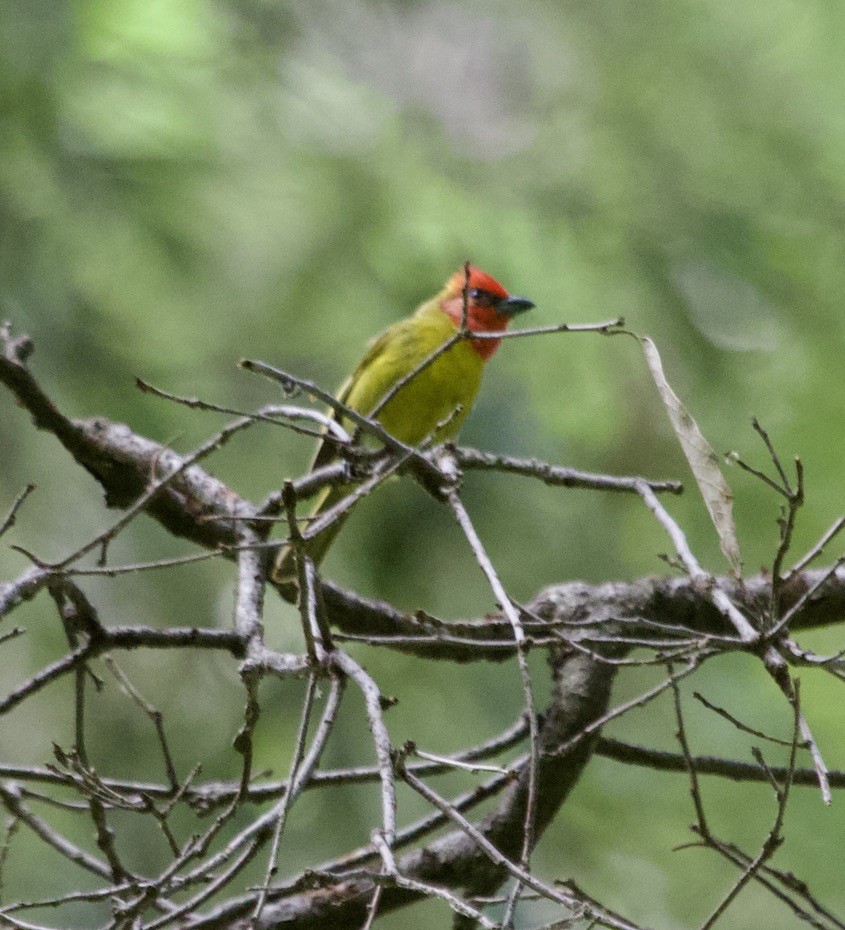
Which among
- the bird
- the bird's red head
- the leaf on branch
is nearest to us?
the leaf on branch

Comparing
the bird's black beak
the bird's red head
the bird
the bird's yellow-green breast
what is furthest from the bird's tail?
the bird's black beak

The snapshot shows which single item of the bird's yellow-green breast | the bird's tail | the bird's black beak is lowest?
the bird's tail

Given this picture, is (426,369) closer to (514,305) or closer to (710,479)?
(514,305)

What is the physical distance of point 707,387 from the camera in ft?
21.2

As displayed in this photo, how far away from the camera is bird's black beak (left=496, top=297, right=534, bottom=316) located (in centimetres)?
648

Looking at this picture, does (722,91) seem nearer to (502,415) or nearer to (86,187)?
(502,415)

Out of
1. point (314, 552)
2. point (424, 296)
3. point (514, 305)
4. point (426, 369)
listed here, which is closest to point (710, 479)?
point (314, 552)

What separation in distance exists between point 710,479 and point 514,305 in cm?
403

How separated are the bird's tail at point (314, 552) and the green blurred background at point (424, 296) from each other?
1.40 ft

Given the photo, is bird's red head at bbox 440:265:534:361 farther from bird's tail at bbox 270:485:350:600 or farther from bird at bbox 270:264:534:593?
bird's tail at bbox 270:485:350:600

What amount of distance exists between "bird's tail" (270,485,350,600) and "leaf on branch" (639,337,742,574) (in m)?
1.26

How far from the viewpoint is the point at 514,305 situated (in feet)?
21.4

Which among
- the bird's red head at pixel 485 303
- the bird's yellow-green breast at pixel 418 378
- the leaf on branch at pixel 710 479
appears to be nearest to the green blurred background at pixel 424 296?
the bird's red head at pixel 485 303

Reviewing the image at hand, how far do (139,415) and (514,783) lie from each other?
2.99 meters
